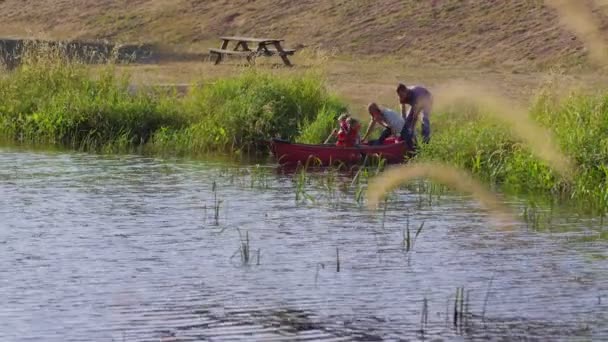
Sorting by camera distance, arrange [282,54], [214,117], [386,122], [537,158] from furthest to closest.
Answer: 1. [282,54]
2. [214,117]
3. [386,122]
4. [537,158]

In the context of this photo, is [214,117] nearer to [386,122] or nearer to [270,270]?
[386,122]

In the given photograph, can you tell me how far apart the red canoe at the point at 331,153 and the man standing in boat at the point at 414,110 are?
239mm

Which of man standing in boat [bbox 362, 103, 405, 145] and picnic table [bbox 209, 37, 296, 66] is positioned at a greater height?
picnic table [bbox 209, 37, 296, 66]

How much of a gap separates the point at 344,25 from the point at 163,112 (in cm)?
1358

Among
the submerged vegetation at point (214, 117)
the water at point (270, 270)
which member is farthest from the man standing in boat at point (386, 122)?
the water at point (270, 270)

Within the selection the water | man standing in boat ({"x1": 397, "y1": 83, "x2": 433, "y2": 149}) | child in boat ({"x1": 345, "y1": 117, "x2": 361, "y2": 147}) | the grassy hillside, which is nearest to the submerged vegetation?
man standing in boat ({"x1": 397, "y1": 83, "x2": 433, "y2": 149})

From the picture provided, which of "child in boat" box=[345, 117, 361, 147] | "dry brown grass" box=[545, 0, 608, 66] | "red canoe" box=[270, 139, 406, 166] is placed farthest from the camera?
"child in boat" box=[345, 117, 361, 147]

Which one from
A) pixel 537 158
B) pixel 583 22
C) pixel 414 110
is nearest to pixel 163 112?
pixel 414 110

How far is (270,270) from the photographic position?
12.1 meters

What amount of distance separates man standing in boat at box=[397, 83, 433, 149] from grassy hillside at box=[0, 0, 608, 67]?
887 centimetres

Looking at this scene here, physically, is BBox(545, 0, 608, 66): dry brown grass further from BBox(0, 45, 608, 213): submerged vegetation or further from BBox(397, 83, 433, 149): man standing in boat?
BBox(397, 83, 433, 149): man standing in boat

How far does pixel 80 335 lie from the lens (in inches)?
381

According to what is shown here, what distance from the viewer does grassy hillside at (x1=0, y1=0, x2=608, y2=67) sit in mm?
31094

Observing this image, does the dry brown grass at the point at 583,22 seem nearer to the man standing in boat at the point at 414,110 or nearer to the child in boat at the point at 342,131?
the man standing in boat at the point at 414,110
